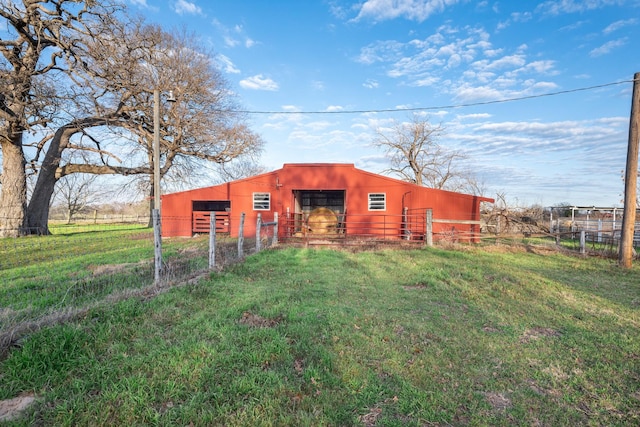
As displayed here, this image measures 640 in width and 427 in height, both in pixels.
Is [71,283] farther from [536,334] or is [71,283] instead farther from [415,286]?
[536,334]

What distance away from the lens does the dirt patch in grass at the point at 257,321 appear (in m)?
4.25

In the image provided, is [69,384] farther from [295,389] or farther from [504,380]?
[504,380]

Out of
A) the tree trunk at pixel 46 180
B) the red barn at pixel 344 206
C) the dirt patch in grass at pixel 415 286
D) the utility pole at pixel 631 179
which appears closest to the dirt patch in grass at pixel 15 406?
the dirt patch in grass at pixel 415 286

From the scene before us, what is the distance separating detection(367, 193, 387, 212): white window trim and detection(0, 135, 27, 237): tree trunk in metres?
18.3

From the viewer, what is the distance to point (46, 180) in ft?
60.5

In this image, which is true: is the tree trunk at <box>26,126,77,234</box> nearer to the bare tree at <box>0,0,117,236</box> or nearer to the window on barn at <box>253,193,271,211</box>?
the bare tree at <box>0,0,117,236</box>

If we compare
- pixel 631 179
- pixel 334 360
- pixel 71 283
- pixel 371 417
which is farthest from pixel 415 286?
pixel 631 179

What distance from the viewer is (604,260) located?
10508 millimetres

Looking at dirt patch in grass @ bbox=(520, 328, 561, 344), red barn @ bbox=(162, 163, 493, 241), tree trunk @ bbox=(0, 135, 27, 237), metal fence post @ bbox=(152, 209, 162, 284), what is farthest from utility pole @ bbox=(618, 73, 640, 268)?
tree trunk @ bbox=(0, 135, 27, 237)

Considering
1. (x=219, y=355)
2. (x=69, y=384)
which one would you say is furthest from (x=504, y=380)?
(x=69, y=384)

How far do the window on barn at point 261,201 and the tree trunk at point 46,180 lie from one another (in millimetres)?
11417

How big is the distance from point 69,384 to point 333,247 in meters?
10.0

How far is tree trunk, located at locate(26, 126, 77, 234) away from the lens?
17.7 meters

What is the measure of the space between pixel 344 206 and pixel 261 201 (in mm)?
4726
